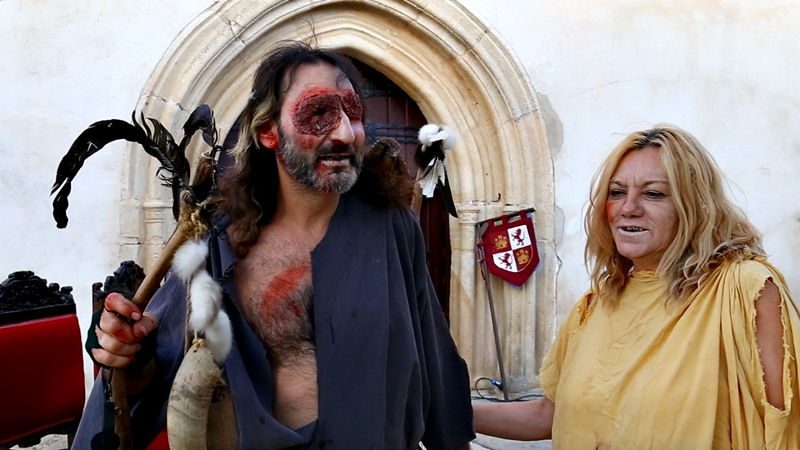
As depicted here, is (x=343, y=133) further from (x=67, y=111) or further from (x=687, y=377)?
(x=67, y=111)

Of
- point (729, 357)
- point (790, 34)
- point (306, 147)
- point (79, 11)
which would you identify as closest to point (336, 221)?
point (306, 147)

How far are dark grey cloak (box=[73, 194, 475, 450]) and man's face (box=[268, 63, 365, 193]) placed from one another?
138mm

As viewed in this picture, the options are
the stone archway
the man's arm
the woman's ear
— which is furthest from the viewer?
the stone archway

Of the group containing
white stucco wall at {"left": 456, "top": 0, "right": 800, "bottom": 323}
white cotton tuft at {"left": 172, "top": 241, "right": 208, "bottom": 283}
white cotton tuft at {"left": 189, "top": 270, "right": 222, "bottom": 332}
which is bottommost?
white cotton tuft at {"left": 189, "top": 270, "right": 222, "bottom": 332}

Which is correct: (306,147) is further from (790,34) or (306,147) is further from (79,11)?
(790,34)

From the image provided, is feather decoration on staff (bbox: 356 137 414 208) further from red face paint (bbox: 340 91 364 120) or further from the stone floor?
the stone floor

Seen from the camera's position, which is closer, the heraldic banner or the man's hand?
the man's hand

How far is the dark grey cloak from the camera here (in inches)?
54.7

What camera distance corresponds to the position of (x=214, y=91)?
3.99m

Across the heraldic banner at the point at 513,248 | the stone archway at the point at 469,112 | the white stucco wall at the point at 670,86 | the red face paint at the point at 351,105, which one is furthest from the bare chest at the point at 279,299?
the white stucco wall at the point at 670,86

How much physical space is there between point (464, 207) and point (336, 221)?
3.02 m

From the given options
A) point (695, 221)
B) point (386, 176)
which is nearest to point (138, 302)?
point (386, 176)

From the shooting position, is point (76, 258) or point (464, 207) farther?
point (464, 207)

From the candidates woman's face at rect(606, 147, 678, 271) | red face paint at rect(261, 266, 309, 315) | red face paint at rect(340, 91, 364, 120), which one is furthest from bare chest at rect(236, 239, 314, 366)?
woman's face at rect(606, 147, 678, 271)
